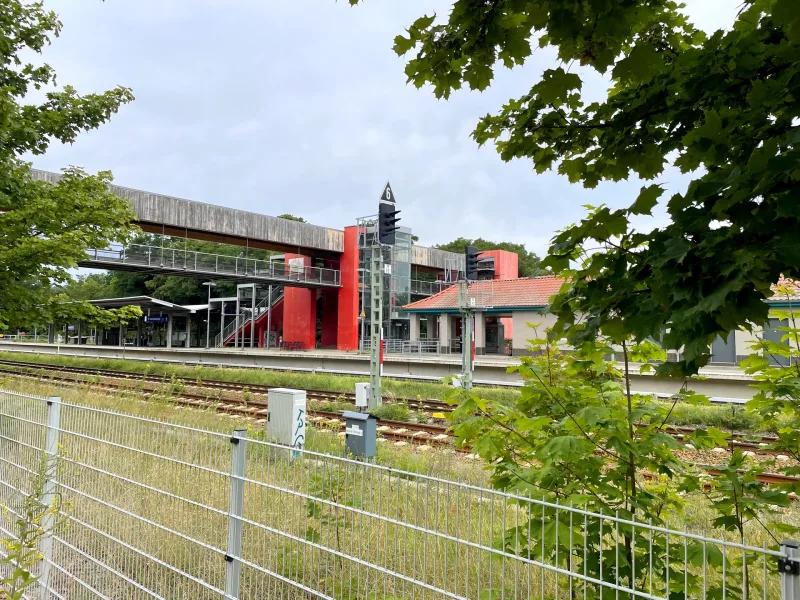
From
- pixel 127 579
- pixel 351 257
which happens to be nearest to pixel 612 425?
pixel 127 579

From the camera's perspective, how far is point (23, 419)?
4.63 meters

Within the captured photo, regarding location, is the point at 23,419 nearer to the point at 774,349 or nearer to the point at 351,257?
the point at 774,349

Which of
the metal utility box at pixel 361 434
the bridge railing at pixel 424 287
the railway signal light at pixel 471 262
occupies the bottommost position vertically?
the metal utility box at pixel 361 434

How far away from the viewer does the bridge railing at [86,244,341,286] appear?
1242 inches

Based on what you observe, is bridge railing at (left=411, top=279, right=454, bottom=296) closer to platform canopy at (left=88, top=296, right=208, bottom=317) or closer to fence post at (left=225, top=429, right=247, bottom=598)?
platform canopy at (left=88, top=296, right=208, bottom=317)

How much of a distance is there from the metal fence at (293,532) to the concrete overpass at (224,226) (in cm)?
2766

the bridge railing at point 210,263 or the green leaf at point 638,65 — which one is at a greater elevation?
the bridge railing at point 210,263

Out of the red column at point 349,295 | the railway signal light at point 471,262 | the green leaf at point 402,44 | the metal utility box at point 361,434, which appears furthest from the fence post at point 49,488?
the red column at point 349,295

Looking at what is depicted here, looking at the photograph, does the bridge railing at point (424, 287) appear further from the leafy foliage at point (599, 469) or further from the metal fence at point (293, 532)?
the leafy foliage at point (599, 469)

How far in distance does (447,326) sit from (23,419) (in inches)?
1322

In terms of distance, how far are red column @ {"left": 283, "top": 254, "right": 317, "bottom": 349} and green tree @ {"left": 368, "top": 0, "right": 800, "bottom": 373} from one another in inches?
1663

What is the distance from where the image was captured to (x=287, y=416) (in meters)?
8.52

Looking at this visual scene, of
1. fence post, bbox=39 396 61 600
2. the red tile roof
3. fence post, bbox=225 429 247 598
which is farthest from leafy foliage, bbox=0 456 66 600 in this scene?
the red tile roof

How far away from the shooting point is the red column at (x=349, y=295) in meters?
43.5
